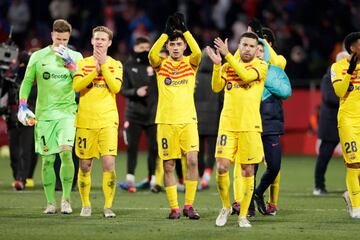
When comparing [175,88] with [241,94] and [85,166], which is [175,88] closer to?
[241,94]

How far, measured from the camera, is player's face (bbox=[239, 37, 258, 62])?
1185 cm

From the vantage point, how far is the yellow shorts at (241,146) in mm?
11820

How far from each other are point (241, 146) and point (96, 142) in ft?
6.30

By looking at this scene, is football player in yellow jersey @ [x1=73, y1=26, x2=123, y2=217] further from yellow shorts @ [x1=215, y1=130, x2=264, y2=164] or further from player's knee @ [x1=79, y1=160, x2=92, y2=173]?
yellow shorts @ [x1=215, y1=130, x2=264, y2=164]

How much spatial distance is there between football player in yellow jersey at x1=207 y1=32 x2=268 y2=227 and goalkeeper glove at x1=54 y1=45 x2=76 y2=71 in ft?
6.53

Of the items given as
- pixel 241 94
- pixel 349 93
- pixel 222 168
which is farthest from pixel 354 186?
pixel 241 94

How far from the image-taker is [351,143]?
12.8m

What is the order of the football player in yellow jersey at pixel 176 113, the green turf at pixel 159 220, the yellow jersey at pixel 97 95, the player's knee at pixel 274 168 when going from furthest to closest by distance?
1. the player's knee at pixel 274 168
2. the football player in yellow jersey at pixel 176 113
3. the yellow jersey at pixel 97 95
4. the green turf at pixel 159 220

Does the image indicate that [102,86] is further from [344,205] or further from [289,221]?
[344,205]

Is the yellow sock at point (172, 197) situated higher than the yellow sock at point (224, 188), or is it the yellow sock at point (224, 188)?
the yellow sock at point (224, 188)

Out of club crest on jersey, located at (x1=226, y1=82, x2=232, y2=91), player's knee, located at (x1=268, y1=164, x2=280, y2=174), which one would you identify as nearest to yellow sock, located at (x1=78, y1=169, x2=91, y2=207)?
club crest on jersey, located at (x1=226, y1=82, x2=232, y2=91)

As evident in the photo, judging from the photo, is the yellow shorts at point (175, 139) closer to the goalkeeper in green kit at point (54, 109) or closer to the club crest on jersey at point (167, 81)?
the club crest on jersey at point (167, 81)

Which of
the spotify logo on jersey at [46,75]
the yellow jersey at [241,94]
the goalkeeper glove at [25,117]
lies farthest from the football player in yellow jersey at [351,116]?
the goalkeeper glove at [25,117]

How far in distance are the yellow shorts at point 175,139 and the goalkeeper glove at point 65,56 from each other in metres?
1.36
